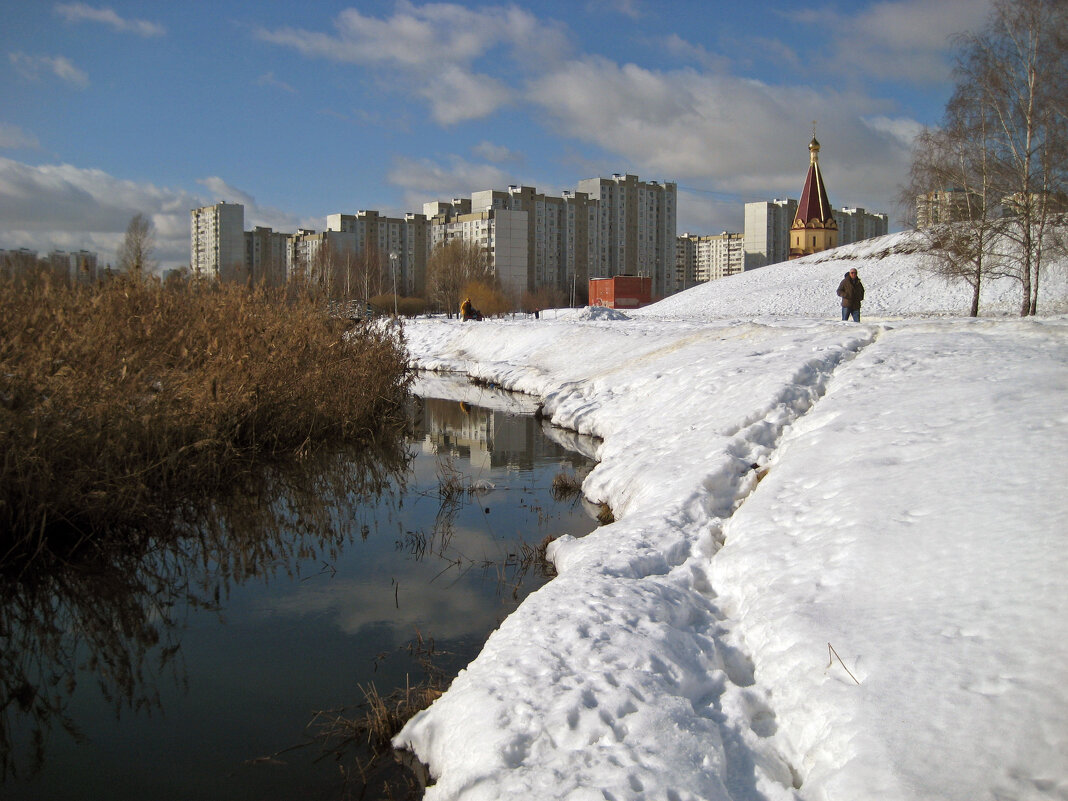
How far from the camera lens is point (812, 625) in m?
4.22

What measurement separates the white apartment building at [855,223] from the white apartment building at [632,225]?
88.2ft

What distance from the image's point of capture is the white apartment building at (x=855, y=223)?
383ft

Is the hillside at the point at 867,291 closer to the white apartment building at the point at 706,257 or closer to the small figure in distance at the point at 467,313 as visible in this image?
the small figure in distance at the point at 467,313

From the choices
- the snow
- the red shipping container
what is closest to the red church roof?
the red shipping container

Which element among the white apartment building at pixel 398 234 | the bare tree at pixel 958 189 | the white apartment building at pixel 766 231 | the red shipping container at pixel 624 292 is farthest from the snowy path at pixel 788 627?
the white apartment building at pixel 766 231

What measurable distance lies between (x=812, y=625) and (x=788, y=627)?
0.14 m

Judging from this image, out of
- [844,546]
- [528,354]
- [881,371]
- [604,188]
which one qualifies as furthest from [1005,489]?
[604,188]

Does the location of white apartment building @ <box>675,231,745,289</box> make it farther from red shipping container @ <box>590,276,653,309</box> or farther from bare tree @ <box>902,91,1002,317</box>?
bare tree @ <box>902,91,1002,317</box>

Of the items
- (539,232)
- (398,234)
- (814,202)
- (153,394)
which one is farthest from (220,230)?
(153,394)

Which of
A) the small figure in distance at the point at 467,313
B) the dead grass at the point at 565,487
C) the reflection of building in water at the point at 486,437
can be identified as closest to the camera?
the dead grass at the point at 565,487

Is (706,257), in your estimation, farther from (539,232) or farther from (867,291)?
(867,291)

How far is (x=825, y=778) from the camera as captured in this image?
3193 mm

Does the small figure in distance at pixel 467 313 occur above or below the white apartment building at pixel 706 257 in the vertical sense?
below

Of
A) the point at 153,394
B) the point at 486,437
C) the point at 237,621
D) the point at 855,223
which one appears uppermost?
the point at 855,223
